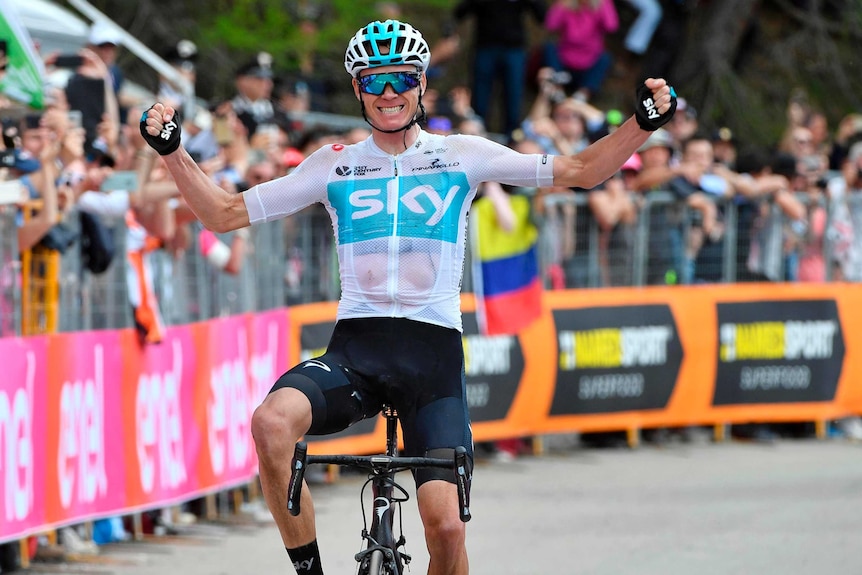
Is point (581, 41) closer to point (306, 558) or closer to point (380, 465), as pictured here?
point (306, 558)

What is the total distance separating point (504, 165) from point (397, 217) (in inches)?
19.2

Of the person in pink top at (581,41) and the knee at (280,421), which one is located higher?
the person in pink top at (581,41)

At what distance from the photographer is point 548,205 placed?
14406 mm

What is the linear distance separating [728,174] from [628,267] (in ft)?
5.13

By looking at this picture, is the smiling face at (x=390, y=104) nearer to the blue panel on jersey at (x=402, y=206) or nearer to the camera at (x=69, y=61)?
the blue panel on jersey at (x=402, y=206)

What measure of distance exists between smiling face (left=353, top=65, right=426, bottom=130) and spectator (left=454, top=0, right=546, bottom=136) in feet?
35.3

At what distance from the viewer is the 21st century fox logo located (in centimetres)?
678

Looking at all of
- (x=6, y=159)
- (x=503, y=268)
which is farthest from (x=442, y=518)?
(x=503, y=268)

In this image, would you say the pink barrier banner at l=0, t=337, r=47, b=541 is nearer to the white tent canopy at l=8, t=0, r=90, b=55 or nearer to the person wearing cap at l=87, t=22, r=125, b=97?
the person wearing cap at l=87, t=22, r=125, b=97

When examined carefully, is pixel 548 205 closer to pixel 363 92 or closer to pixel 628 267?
pixel 628 267

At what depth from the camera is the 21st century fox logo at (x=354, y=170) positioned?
6781 millimetres

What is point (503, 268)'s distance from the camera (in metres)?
13.8

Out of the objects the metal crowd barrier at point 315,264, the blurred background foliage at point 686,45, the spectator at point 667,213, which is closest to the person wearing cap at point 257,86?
the metal crowd barrier at point 315,264

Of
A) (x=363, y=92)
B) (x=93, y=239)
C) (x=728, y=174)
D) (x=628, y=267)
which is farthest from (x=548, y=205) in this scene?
(x=363, y=92)
